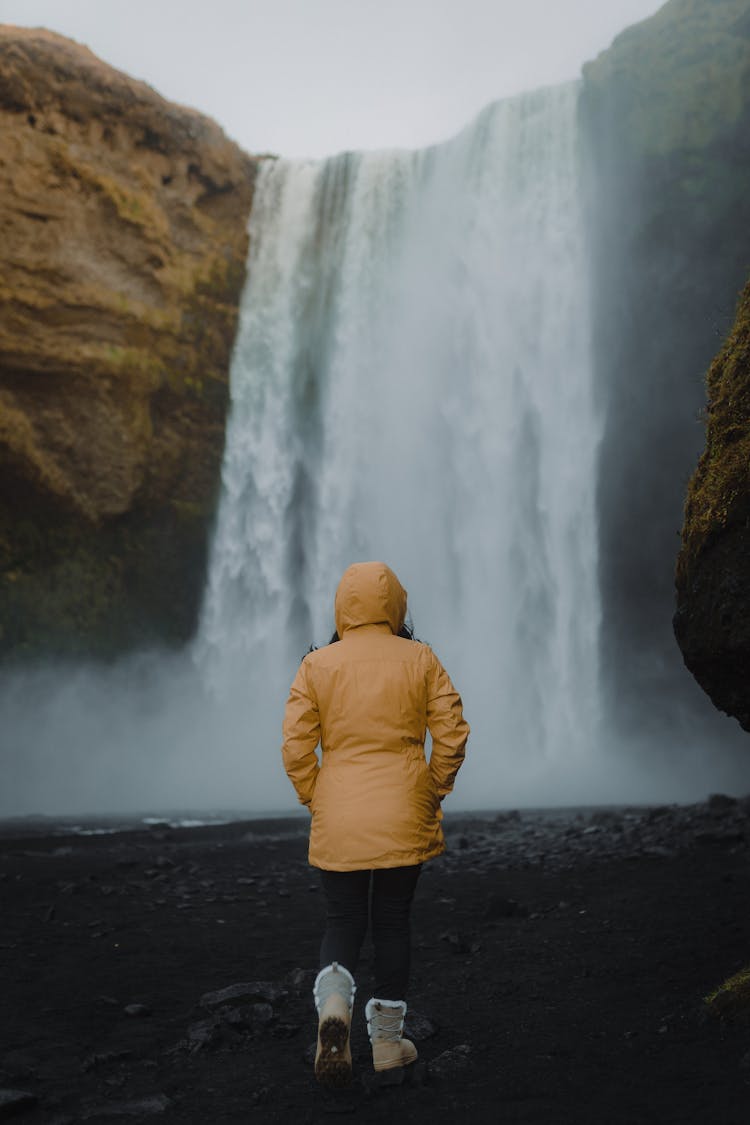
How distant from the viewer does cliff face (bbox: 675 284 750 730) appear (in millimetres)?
4051

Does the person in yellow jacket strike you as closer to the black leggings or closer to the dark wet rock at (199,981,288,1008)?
the black leggings

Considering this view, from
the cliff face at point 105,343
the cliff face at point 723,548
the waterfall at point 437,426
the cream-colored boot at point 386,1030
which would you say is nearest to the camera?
the cream-colored boot at point 386,1030

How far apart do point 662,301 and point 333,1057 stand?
19503 millimetres

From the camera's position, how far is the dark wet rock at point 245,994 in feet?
14.0

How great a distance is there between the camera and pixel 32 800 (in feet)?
67.5

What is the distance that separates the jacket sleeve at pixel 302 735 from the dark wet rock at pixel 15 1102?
1.38m

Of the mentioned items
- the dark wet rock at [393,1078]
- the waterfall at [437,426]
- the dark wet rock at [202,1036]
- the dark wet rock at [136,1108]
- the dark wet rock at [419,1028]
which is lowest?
the dark wet rock at [202,1036]

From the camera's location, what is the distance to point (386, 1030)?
3143 mm

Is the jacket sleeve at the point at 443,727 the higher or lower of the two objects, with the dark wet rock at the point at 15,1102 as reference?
higher

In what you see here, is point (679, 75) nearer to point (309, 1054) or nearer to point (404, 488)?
point (404, 488)

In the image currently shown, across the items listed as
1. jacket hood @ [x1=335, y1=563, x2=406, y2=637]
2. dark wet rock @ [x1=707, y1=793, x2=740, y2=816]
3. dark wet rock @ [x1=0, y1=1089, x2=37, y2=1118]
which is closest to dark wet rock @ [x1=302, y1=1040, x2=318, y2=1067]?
dark wet rock @ [x1=0, y1=1089, x2=37, y2=1118]

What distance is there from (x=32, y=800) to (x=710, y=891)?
1805cm

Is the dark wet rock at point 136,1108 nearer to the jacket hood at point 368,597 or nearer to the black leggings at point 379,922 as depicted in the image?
the black leggings at point 379,922

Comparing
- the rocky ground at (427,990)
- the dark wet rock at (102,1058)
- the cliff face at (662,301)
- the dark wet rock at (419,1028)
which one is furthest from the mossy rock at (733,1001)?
the cliff face at (662,301)
